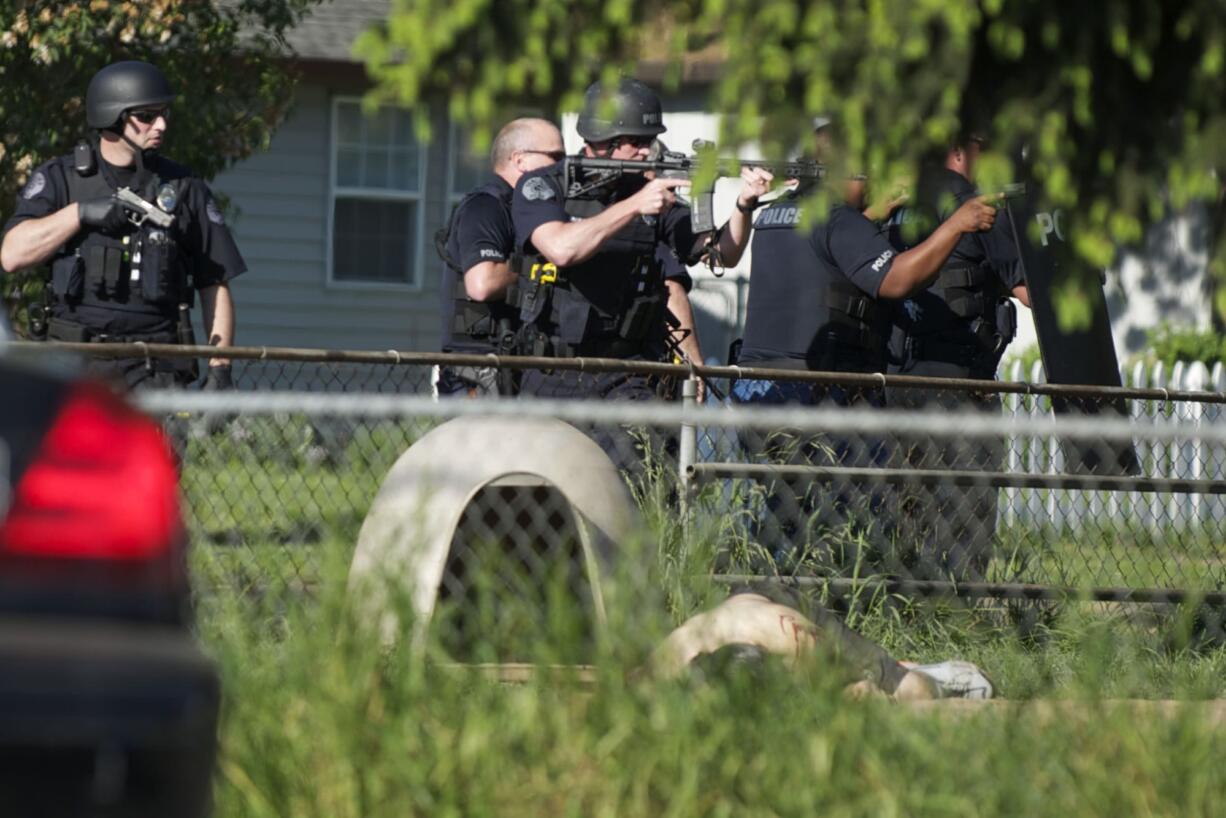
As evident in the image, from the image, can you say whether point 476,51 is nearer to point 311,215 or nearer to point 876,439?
Answer: point 876,439

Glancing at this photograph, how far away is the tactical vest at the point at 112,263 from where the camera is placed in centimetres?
813

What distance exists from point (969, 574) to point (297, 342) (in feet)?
38.8

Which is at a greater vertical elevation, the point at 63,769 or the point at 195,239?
the point at 195,239

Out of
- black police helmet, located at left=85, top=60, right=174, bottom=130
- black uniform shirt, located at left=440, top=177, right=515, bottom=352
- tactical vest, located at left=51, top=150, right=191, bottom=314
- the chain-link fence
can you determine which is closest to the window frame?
black uniform shirt, located at left=440, top=177, right=515, bottom=352

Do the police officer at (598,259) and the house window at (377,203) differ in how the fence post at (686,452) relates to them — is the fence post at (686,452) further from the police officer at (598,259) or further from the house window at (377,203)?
the house window at (377,203)

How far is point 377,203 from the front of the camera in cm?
1897

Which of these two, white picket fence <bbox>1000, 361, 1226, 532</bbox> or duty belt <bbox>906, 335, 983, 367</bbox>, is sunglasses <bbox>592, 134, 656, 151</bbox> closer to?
duty belt <bbox>906, 335, 983, 367</bbox>

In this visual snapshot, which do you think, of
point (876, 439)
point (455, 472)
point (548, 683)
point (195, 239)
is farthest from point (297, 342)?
point (548, 683)

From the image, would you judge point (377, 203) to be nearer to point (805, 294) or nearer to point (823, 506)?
point (805, 294)

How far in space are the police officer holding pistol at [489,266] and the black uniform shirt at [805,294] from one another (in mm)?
980

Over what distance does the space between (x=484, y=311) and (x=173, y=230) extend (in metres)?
1.30

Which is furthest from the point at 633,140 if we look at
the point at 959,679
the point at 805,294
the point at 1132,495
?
the point at 959,679

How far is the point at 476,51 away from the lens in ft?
12.9

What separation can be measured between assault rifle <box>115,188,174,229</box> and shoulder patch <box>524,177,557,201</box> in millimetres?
1404
